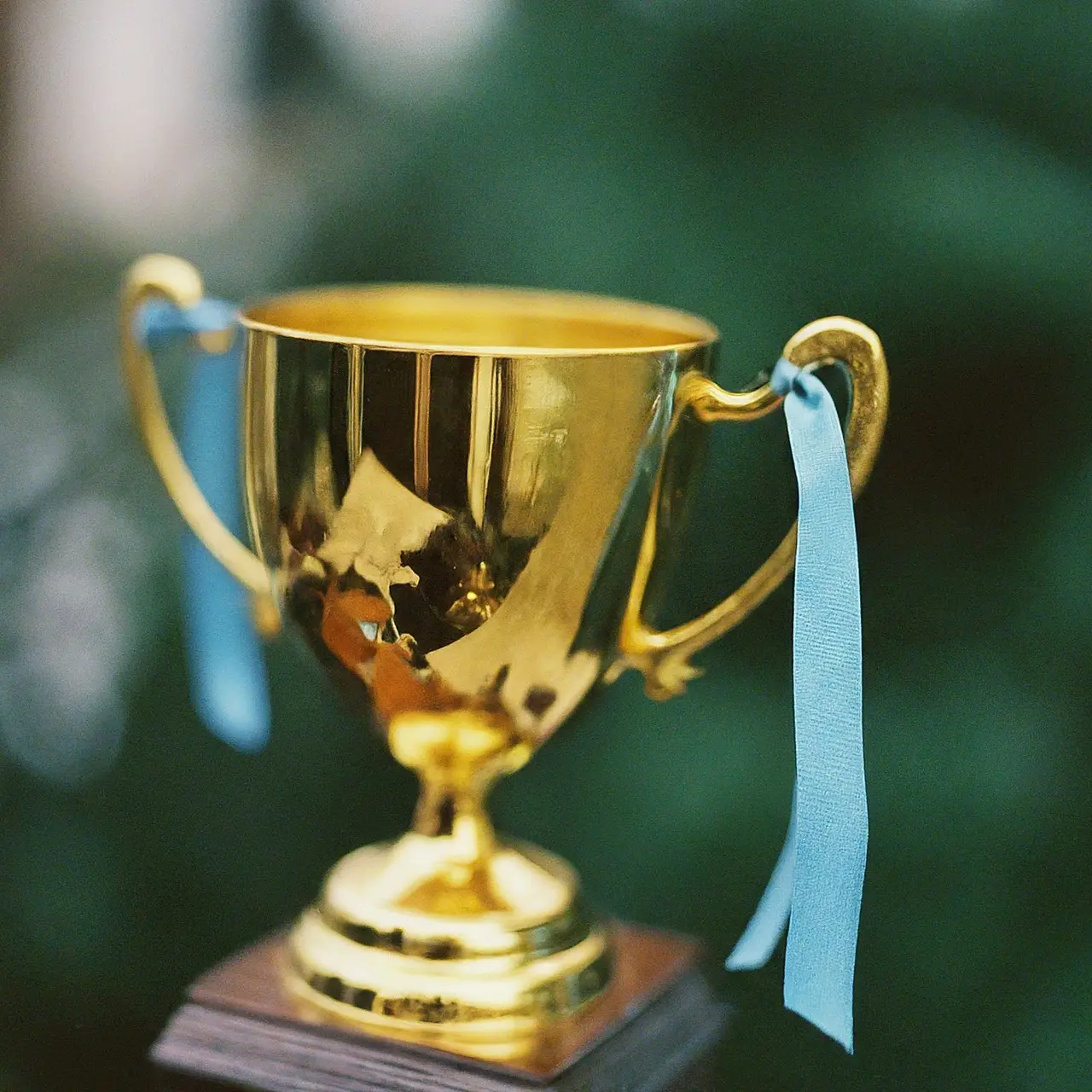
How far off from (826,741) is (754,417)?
14 centimetres

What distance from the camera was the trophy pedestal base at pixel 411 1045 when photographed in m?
0.55

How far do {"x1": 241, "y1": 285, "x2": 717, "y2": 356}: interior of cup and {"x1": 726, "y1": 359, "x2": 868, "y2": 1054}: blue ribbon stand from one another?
0.49 ft

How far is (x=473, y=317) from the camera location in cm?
69

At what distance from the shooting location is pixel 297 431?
55 centimetres

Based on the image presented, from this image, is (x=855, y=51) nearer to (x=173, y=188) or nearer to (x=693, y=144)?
(x=693, y=144)

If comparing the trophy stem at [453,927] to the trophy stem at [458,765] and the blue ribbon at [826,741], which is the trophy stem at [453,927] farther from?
the blue ribbon at [826,741]

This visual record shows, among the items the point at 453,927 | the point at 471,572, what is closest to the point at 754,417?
the point at 471,572

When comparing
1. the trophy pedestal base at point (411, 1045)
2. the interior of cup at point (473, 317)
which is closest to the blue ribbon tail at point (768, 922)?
the trophy pedestal base at point (411, 1045)

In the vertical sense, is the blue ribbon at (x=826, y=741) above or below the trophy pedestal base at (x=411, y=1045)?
above

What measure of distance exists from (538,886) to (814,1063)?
155 millimetres

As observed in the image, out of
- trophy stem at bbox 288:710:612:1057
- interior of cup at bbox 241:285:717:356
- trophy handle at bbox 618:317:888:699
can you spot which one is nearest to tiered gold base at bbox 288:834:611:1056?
trophy stem at bbox 288:710:612:1057

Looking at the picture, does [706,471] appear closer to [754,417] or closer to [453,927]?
[754,417]

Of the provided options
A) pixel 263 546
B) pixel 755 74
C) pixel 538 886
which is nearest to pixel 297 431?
pixel 263 546

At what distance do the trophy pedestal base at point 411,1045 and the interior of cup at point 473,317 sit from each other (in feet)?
1.00
